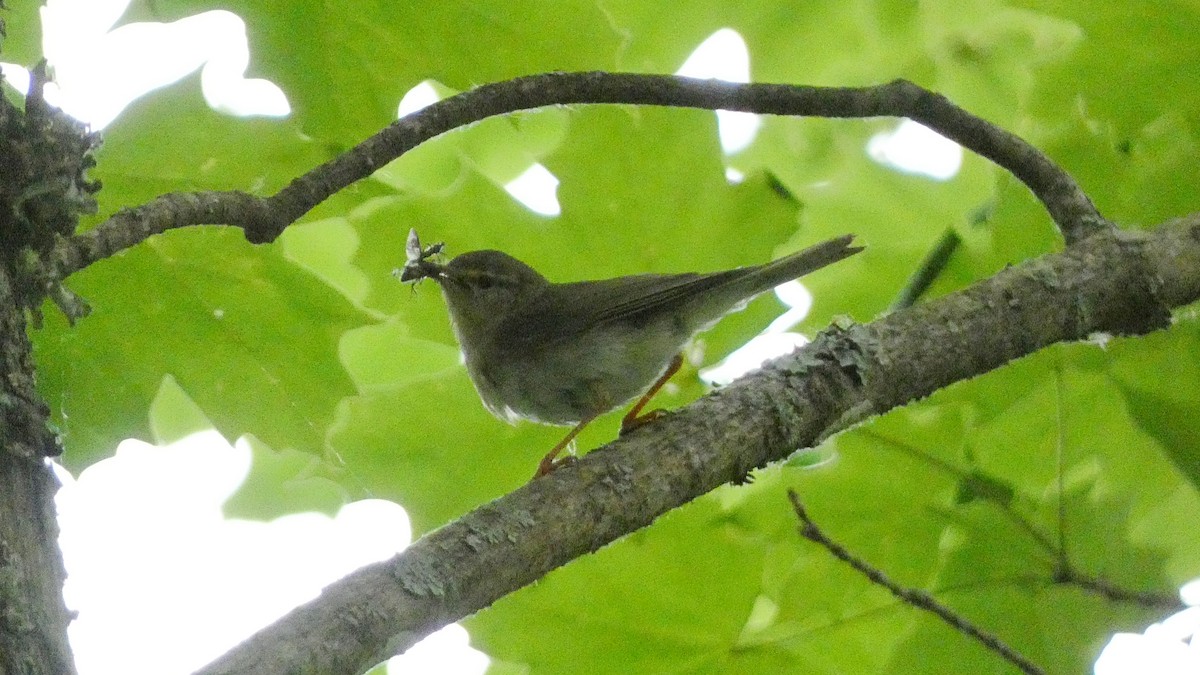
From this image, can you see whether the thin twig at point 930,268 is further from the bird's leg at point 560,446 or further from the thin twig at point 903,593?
the bird's leg at point 560,446

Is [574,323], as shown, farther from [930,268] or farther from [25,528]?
[25,528]

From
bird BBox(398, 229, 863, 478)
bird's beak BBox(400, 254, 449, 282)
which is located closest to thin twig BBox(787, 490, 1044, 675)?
bird BBox(398, 229, 863, 478)

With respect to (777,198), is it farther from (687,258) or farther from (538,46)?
(538,46)

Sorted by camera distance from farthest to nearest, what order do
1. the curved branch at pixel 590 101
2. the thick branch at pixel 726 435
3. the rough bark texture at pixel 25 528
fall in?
1. the curved branch at pixel 590 101
2. the thick branch at pixel 726 435
3. the rough bark texture at pixel 25 528

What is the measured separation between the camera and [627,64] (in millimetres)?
2979

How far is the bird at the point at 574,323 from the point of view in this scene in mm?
2945

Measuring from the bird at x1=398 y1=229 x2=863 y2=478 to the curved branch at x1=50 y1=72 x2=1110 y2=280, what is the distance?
14.8 inches

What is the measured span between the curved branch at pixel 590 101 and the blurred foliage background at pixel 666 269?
24 cm

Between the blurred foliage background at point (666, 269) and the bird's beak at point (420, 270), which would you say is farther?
the bird's beak at point (420, 270)

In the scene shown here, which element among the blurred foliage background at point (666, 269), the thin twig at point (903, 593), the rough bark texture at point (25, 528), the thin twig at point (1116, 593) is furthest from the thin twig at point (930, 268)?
the rough bark texture at point (25, 528)

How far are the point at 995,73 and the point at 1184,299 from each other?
3.36 feet

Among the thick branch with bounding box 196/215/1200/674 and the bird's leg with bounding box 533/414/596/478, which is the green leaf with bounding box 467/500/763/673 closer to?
the bird's leg with bounding box 533/414/596/478

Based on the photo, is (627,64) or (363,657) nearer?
(363,657)

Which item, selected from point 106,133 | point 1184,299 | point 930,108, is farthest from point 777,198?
point 106,133
